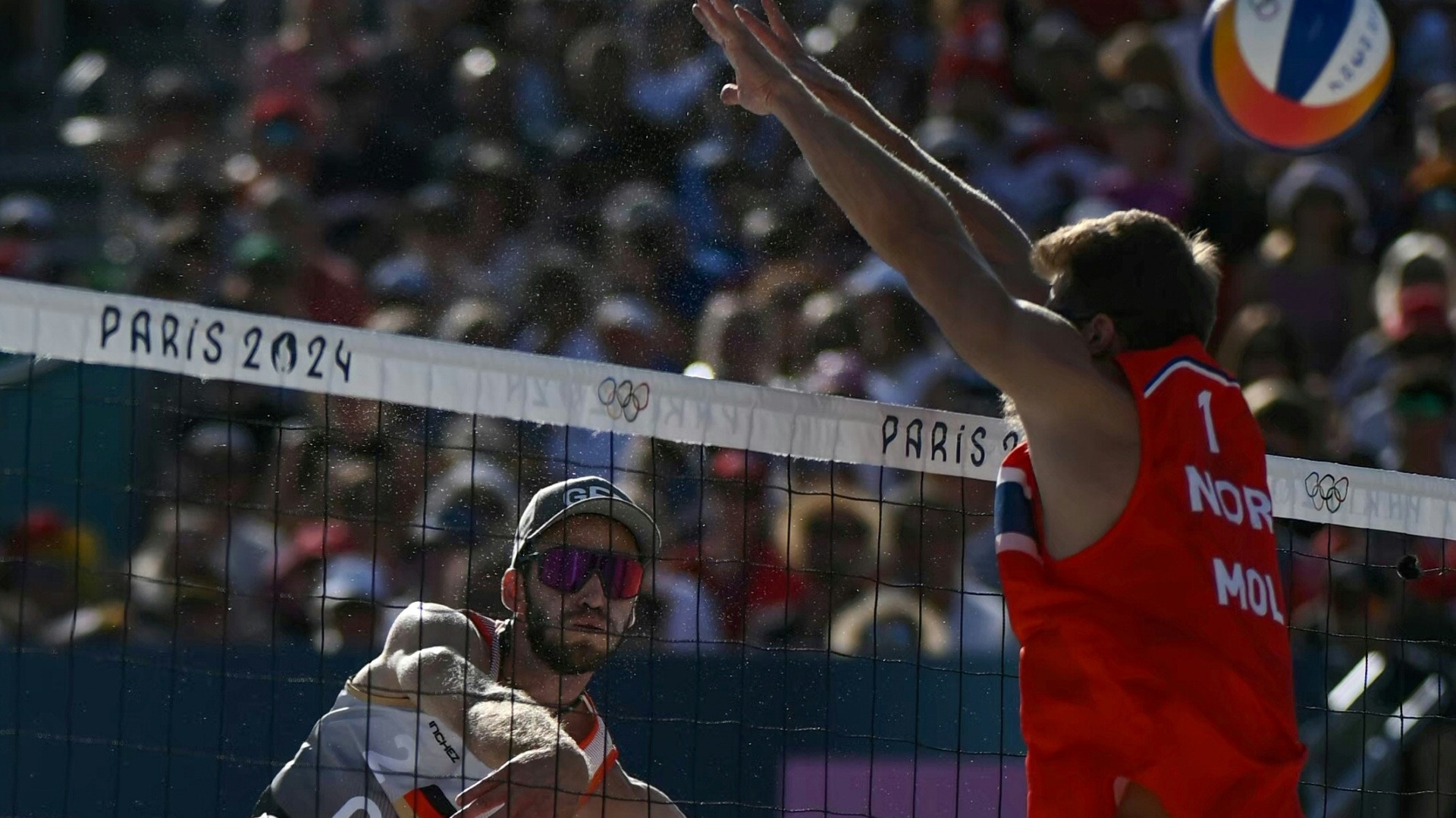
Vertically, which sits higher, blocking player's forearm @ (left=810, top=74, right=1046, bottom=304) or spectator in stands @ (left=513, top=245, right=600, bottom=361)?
spectator in stands @ (left=513, top=245, right=600, bottom=361)

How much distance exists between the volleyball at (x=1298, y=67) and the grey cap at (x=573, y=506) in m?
3.72

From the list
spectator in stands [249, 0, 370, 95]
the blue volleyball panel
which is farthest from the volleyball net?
spectator in stands [249, 0, 370, 95]

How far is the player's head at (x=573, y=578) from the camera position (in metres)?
4.05

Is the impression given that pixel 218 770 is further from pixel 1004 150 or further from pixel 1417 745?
pixel 1004 150

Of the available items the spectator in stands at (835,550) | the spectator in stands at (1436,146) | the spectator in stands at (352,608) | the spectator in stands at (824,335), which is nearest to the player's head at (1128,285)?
the spectator in stands at (352,608)

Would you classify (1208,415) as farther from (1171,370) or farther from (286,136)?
(286,136)

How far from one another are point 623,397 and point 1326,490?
5.30 ft

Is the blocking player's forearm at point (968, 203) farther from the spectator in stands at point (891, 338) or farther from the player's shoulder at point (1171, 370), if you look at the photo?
the spectator in stands at point (891, 338)

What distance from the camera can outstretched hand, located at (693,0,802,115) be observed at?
294 centimetres

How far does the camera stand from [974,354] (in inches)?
106

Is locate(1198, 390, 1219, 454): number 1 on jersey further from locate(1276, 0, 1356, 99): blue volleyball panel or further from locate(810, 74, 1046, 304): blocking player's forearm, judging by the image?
locate(1276, 0, 1356, 99): blue volleyball panel

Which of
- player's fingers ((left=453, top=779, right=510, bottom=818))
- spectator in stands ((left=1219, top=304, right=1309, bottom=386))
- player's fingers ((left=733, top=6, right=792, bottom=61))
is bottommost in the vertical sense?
player's fingers ((left=453, top=779, right=510, bottom=818))

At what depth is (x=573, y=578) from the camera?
13.4 feet

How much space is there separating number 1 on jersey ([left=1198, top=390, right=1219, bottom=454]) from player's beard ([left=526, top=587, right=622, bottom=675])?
5.18 ft
